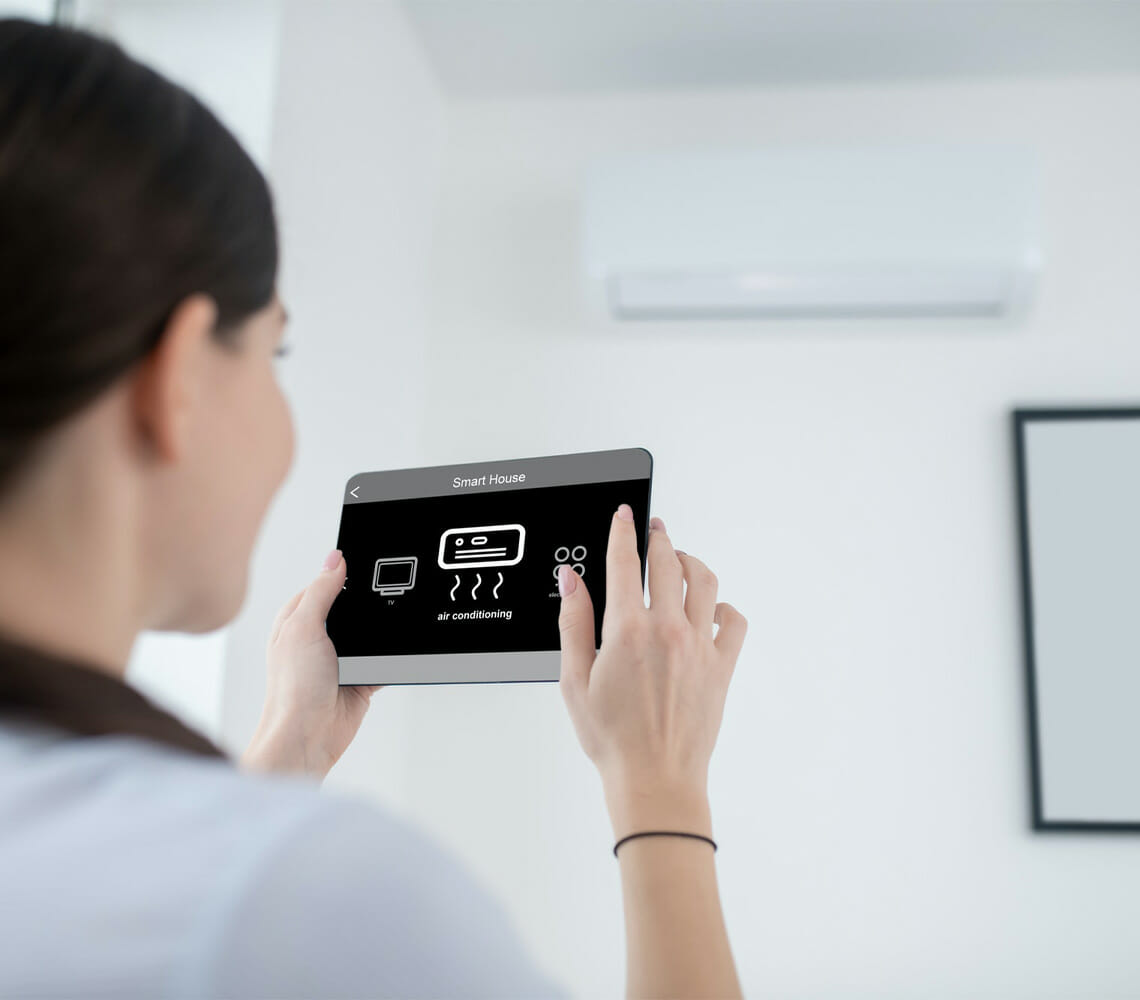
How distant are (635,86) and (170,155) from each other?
1821 millimetres

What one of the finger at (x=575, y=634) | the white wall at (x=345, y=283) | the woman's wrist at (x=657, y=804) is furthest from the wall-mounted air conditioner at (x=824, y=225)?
the woman's wrist at (x=657, y=804)

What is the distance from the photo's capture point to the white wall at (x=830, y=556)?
1.78 m

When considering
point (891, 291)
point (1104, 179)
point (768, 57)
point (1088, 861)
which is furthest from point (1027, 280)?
point (1088, 861)

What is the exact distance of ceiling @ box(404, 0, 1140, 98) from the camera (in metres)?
1.82

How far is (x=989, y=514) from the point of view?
1887 millimetres

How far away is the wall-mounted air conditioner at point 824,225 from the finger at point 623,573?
1170 millimetres

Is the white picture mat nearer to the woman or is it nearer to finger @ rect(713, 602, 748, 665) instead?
finger @ rect(713, 602, 748, 665)

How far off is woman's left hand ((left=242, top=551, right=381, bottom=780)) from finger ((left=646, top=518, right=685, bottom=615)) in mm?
279

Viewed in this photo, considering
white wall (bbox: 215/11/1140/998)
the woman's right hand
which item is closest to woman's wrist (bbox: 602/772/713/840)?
the woman's right hand

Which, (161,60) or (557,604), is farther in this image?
(161,60)

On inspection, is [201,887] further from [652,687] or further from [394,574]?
[394,574]

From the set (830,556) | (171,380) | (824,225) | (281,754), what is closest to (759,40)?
(824,225)

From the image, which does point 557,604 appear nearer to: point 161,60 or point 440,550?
point 440,550

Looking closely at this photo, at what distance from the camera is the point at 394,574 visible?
0.89 m
